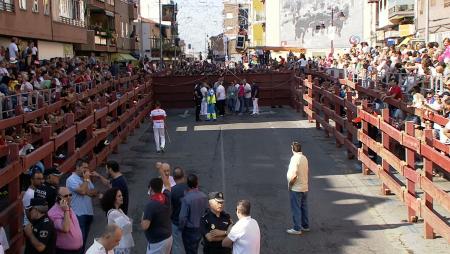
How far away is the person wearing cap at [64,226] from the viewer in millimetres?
7516

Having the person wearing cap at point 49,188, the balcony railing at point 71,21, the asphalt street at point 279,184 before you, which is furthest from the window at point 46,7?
the person wearing cap at point 49,188

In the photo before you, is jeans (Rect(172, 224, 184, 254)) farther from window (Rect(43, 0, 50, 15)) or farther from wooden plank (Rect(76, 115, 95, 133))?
window (Rect(43, 0, 50, 15))

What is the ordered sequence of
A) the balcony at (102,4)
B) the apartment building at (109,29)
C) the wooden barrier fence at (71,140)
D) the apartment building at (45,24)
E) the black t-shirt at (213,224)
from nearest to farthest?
the black t-shirt at (213,224) < the wooden barrier fence at (71,140) < the apartment building at (45,24) < the apartment building at (109,29) < the balcony at (102,4)

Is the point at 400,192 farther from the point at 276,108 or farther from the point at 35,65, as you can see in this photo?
the point at 276,108

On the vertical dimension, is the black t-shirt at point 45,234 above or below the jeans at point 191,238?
above

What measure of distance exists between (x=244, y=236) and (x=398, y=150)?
992 cm

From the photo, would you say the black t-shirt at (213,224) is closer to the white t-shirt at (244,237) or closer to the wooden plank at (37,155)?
the white t-shirt at (244,237)

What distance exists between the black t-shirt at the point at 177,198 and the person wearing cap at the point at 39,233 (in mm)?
2259

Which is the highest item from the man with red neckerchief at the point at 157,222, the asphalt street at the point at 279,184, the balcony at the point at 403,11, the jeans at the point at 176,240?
the balcony at the point at 403,11

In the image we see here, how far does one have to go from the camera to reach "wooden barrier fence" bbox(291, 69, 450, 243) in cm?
988

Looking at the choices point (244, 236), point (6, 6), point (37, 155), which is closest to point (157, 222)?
point (244, 236)

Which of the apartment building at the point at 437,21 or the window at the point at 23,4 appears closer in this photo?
the window at the point at 23,4

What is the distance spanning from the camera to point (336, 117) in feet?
63.7

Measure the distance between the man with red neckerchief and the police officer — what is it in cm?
61
